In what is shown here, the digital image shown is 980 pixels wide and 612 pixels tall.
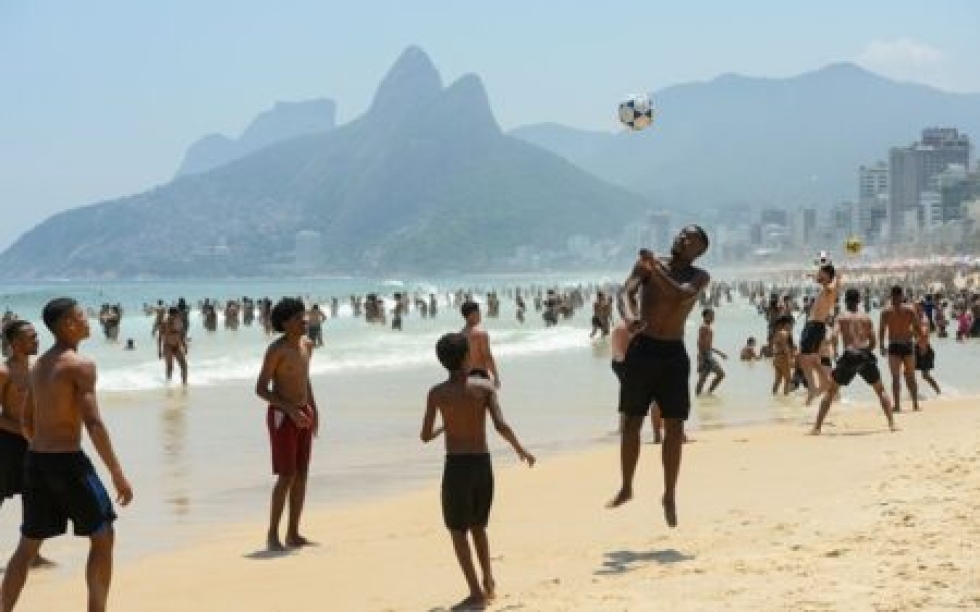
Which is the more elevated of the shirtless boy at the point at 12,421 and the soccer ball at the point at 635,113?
→ the soccer ball at the point at 635,113

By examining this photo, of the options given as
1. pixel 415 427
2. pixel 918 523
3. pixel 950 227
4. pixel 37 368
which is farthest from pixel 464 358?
pixel 950 227

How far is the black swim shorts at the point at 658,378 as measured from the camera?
6895mm

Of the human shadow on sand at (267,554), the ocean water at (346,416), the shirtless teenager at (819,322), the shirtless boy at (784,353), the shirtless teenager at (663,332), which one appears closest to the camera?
the shirtless teenager at (663,332)

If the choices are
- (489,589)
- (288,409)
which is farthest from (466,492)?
(288,409)

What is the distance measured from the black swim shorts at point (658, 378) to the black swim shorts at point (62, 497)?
9.73ft

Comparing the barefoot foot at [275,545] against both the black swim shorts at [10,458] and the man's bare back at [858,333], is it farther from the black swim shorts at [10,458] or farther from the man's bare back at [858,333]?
the man's bare back at [858,333]

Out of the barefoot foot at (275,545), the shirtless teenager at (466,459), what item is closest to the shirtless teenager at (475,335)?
the barefoot foot at (275,545)

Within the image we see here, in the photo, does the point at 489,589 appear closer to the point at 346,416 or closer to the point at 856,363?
the point at 856,363

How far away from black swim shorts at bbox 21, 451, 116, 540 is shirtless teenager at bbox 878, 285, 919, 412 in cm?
1066

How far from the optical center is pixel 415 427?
15852mm

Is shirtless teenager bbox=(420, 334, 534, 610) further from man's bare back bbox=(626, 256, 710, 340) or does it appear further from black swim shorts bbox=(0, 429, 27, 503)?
black swim shorts bbox=(0, 429, 27, 503)

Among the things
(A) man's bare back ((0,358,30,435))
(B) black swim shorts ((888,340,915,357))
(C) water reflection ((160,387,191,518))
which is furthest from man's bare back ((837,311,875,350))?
(A) man's bare back ((0,358,30,435))

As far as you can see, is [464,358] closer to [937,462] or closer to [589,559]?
[589,559]

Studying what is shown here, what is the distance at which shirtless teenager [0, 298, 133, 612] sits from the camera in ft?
17.6
